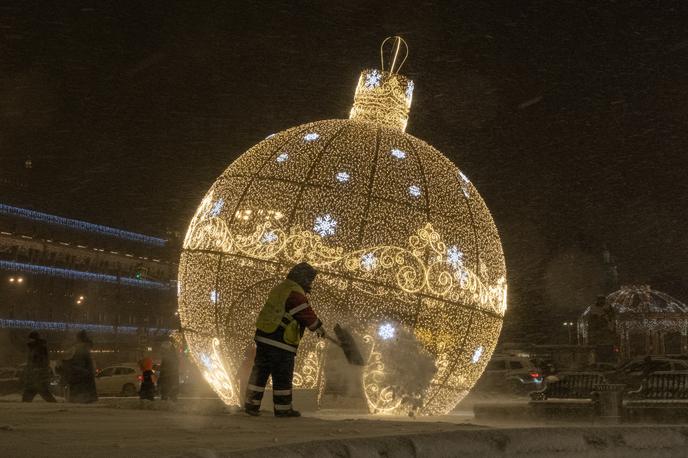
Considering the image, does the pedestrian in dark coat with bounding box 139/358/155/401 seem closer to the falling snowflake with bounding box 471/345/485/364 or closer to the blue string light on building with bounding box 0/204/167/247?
the falling snowflake with bounding box 471/345/485/364

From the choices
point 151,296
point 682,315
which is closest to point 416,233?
point 682,315

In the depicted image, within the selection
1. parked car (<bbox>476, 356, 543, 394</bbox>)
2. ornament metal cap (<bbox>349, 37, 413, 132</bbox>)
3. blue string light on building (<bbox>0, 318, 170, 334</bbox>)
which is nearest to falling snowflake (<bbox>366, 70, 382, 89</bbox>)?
ornament metal cap (<bbox>349, 37, 413, 132</bbox>)

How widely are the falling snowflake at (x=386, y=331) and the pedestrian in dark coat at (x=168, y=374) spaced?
966 centimetres

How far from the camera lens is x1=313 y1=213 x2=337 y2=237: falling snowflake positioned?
34.5 ft

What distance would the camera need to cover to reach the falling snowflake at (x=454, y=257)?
10.8m

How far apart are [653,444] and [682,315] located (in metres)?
34.1

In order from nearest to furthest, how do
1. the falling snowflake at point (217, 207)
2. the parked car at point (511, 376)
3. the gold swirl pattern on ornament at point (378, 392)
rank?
the gold swirl pattern on ornament at point (378, 392) < the falling snowflake at point (217, 207) < the parked car at point (511, 376)

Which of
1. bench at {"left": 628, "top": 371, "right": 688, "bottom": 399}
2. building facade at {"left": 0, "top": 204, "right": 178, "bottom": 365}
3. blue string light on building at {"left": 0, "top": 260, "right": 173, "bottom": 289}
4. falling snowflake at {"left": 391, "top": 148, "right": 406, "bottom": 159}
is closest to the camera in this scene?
falling snowflake at {"left": 391, "top": 148, "right": 406, "bottom": 159}

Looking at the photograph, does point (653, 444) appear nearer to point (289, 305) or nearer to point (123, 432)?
point (289, 305)

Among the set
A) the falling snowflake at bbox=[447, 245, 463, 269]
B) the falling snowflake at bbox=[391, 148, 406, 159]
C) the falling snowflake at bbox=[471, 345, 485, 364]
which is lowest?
the falling snowflake at bbox=[471, 345, 485, 364]

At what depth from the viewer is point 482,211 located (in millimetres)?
11438

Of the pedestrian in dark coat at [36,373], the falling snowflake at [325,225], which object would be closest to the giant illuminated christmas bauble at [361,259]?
the falling snowflake at [325,225]

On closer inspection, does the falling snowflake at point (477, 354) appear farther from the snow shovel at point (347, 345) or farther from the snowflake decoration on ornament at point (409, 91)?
the snowflake decoration on ornament at point (409, 91)

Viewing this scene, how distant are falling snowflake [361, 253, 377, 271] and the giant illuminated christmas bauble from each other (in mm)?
14
